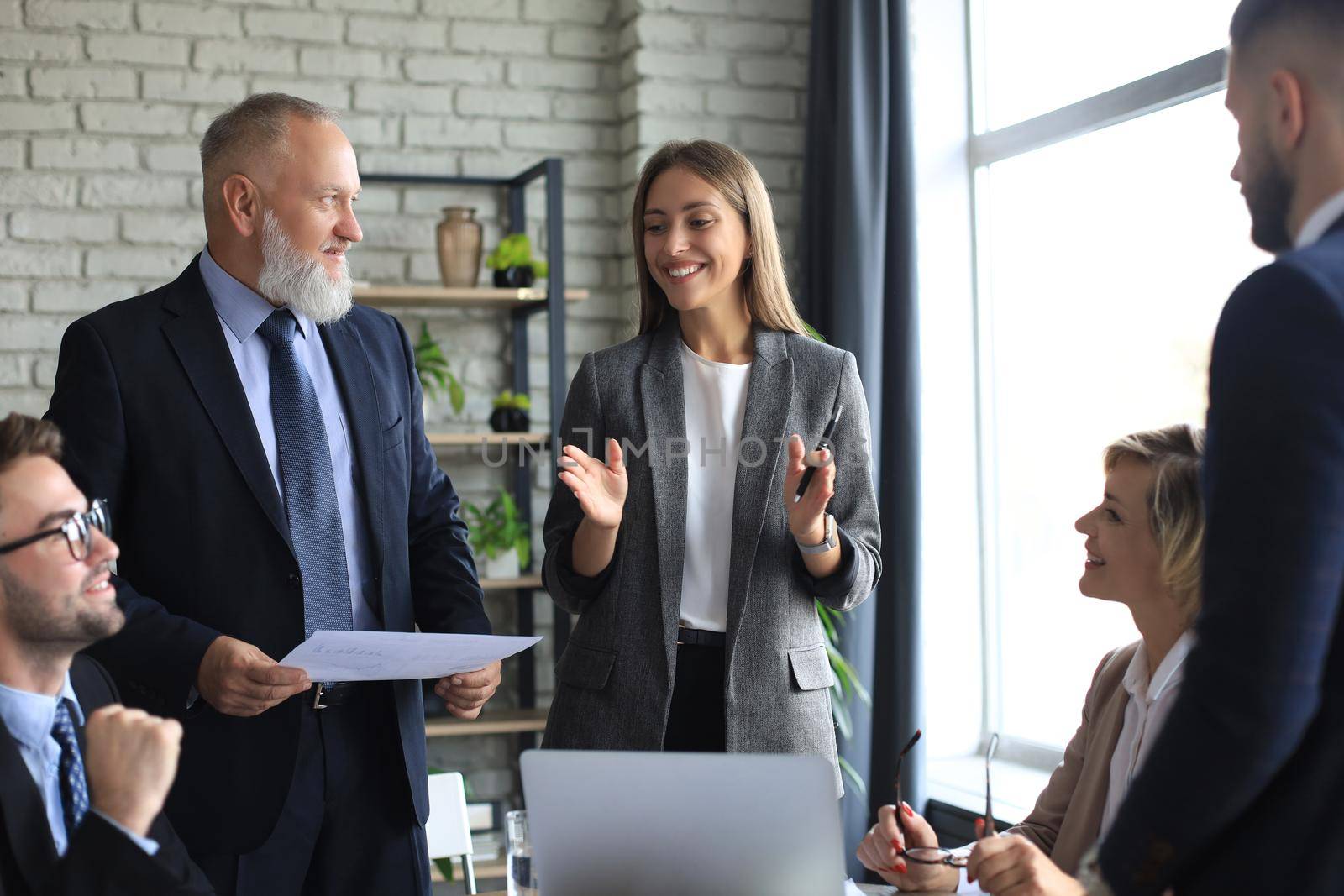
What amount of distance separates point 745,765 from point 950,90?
2.91 m

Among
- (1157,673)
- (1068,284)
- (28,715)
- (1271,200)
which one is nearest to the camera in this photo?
(1271,200)

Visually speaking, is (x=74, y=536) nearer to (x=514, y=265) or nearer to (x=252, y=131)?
(x=252, y=131)

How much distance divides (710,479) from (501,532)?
169cm

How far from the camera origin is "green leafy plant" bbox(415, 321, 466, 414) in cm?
372

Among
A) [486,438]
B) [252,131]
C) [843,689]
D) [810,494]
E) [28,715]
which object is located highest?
[252,131]

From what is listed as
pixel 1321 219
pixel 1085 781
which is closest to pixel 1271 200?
pixel 1321 219

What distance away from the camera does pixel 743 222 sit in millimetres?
2162

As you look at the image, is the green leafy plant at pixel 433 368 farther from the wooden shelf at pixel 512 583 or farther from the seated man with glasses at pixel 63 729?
the seated man with glasses at pixel 63 729

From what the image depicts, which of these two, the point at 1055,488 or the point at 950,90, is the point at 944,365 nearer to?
the point at 1055,488

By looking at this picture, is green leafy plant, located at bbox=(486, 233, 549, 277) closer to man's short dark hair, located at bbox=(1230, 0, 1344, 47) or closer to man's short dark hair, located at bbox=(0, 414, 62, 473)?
man's short dark hair, located at bbox=(0, 414, 62, 473)

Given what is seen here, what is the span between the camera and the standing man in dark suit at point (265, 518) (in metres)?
1.80

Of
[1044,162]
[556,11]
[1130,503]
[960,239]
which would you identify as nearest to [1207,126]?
[1044,162]

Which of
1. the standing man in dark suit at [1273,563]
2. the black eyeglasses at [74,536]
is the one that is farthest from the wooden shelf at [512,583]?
the standing man in dark suit at [1273,563]

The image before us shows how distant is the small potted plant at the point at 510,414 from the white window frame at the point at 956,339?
1.15 meters
